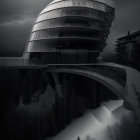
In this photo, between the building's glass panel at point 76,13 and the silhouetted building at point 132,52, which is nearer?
the building's glass panel at point 76,13

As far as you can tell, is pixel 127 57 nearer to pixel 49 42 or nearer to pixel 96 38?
pixel 96 38

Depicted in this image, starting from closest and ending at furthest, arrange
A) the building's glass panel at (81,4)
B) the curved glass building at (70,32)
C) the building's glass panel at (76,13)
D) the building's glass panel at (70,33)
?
the building's glass panel at (70,33), the curved glass building at (70,32), the building's glass panel at (76,13), the building's glass panel at (81,4)

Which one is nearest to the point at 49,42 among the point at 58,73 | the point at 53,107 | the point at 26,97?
the point at 58,73

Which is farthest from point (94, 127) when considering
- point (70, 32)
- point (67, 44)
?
point (70, 32)

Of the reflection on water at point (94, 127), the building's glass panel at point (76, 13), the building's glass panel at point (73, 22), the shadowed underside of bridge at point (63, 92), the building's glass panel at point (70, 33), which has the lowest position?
the reflection on water at point (94, 127)

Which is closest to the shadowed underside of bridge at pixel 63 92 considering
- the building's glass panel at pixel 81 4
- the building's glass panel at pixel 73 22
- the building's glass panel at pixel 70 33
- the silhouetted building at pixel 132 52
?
the building's glass panel at pixel 70 33

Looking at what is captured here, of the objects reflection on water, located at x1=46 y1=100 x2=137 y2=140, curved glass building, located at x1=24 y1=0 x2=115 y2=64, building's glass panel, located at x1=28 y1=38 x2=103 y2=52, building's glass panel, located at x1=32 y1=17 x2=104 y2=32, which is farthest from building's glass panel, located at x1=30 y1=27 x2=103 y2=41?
reflection on water, located at x1=46 y1=100 x2=137 y2=140

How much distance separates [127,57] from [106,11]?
16.3 meters

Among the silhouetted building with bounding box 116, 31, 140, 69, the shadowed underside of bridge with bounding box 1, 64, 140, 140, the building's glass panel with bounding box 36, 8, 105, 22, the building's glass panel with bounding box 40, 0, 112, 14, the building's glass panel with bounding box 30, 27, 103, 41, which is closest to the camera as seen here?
the shadowed underside of bridge with bounding box 1, 64, 140, 140

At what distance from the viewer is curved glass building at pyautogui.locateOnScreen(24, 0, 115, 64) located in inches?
1635

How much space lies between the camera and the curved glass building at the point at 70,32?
136 feet

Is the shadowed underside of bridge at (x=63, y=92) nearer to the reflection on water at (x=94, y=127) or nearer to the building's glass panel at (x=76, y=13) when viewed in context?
the reflection on water at (x=94, y=127)

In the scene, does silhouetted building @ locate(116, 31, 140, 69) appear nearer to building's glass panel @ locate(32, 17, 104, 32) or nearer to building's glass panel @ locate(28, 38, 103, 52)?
building's glass panel @ locate(28, 38, 103, 52)

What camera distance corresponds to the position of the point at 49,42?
42.2 meters
